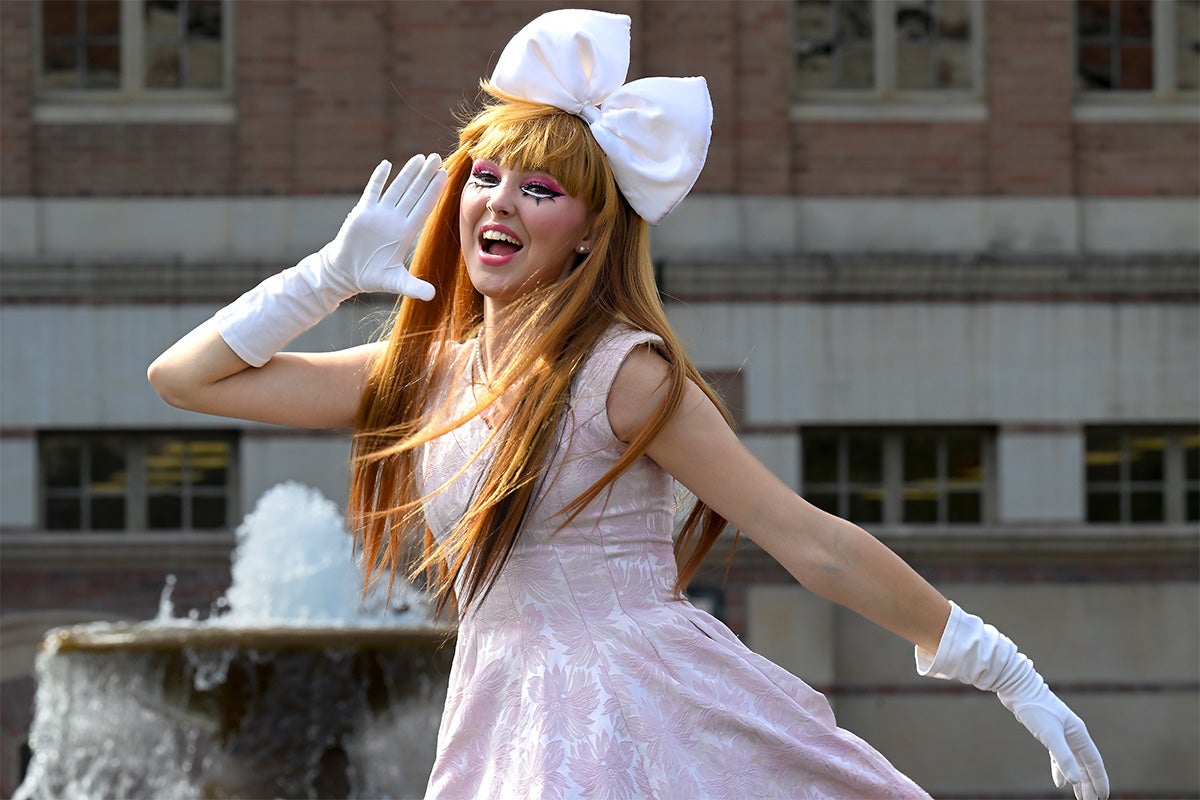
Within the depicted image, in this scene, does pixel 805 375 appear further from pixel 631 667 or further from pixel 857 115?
pixel 631 667

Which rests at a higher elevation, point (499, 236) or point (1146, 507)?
point (499, 236)

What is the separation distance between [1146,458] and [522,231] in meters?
8.94

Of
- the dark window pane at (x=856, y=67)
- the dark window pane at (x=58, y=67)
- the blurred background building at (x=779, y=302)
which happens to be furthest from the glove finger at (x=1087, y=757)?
the dark window pane at (x=58, y=67)

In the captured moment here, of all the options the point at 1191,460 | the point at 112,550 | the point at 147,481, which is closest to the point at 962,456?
the point at 1191,460

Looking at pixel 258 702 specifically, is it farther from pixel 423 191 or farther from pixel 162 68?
pixel 162 68

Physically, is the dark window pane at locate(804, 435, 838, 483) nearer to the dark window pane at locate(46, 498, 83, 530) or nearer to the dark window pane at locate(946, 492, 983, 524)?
A: the dark window pane at locate(946, 492, 983, 524)

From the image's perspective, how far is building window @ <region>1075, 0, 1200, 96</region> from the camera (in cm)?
1124

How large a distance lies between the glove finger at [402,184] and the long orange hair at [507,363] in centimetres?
8

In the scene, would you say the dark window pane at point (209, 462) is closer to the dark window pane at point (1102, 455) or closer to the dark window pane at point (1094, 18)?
the dark window pane at point (1102, 455)

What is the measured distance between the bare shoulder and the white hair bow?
0.92 feet

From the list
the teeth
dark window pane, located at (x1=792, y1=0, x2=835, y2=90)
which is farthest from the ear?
dark window pane, located at (x1=792, y1=0, x2=835, y2=90)

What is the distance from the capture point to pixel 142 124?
10.7 m

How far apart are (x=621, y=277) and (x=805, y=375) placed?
781 cm

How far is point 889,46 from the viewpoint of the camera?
11.1 m
